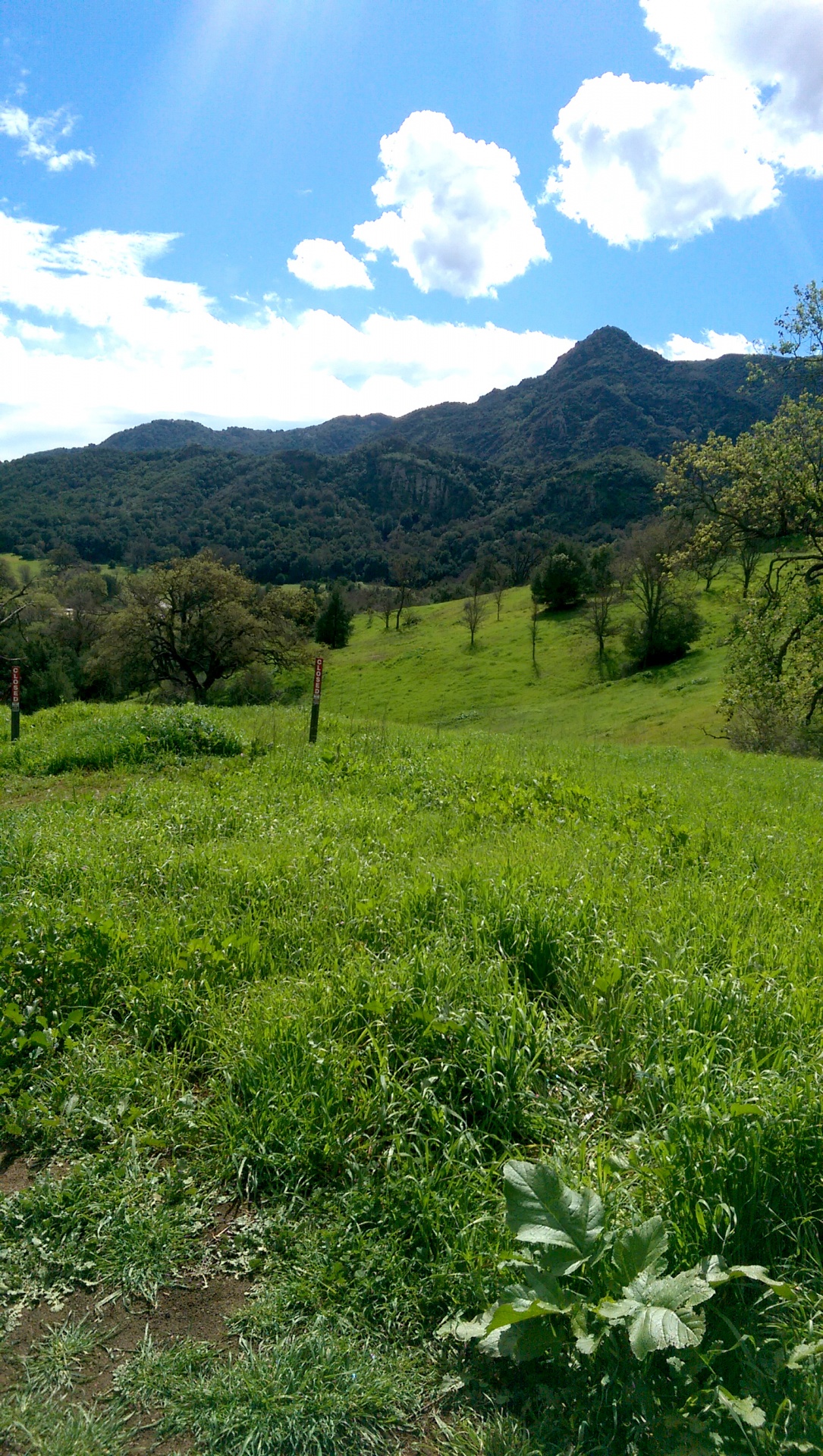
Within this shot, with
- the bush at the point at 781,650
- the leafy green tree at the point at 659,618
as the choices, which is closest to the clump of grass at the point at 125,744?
the bush at the point at 781,650

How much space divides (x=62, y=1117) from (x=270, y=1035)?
906mm

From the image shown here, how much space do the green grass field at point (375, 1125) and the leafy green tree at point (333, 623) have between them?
255ft

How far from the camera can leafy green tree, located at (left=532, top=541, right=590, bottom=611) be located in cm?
7812

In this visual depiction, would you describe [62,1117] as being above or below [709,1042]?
below

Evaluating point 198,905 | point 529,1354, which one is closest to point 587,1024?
point 529,1354

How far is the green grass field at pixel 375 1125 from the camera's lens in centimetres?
215

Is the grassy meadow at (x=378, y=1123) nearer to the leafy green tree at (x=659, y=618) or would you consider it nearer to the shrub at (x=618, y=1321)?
the shrub at (x=618, y=1321)

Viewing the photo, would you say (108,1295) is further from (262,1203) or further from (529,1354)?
(529,1354)

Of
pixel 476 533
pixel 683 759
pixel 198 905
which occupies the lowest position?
pixel 683 759

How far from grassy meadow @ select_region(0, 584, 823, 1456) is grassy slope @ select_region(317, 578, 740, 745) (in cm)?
2769

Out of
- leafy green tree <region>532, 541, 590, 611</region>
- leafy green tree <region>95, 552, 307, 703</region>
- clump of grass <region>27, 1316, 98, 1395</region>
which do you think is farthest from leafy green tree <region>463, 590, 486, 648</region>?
clump of grass <region>27, 1316, 98, 1395</region>

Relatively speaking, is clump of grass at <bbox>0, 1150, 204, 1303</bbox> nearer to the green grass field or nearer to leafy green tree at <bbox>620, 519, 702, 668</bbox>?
the green grass field

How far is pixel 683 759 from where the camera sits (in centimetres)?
1502

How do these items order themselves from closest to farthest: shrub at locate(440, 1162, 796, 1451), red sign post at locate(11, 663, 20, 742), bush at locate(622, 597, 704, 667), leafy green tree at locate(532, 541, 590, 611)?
shrub at locate(440, 1162, 796, 1451), red sign post at locate(11, 663, 20, 742), bush at locate(622, 597, 704, 667), leafy green tree at locate(532, 541, 590, 611)
